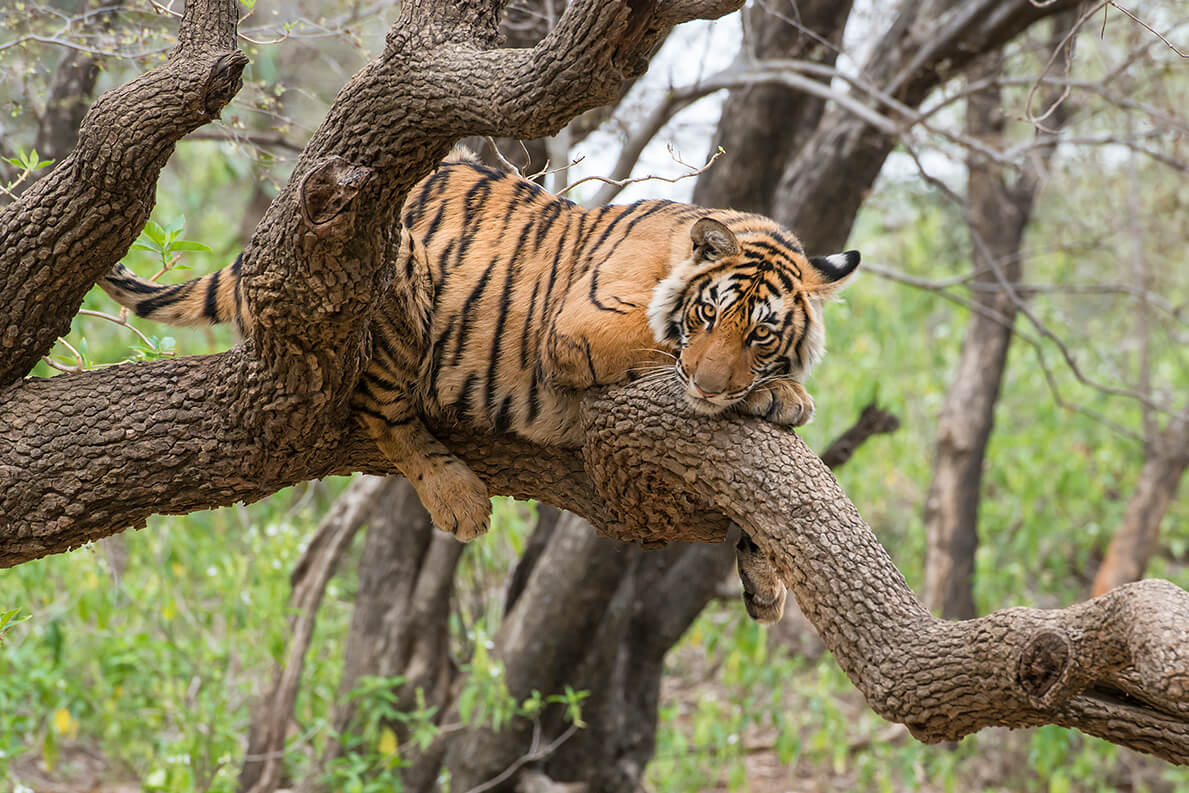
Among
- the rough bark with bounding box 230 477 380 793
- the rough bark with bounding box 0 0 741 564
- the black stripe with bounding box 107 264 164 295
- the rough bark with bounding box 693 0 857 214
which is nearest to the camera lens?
the rough bark with bounding box 0 0 741 564

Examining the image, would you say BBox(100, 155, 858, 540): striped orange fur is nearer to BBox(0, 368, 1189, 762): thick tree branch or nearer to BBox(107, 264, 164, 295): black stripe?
BBox(107, 264, 164, 295): black stripe

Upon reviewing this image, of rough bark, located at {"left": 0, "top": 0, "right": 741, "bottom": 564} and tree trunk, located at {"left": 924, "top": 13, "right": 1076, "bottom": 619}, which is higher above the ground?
tree trunk, located at {"left": 924, "top": 13, "right": 1076, "bottom": 619}

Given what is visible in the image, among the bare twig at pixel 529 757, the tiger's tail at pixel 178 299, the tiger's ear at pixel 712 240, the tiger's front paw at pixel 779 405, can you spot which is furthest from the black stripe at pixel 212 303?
the bare twig at pixel 529 757

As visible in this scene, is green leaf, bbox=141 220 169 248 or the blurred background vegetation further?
the blurred background vegetation

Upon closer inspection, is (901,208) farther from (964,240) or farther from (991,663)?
(991,663)

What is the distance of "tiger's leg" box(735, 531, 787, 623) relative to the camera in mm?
3535

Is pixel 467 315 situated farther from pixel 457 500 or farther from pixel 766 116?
pixel 766 116

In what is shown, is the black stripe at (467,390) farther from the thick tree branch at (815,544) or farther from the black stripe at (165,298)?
the black stripe at (165,298)

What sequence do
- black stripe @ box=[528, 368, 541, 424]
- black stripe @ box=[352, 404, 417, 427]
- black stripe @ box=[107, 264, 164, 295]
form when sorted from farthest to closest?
black stripe @ box=[107, 264, 164, 295], black stripe @ box=[528, 368, 541, 424], black stripe @ box=[352, 404, 417, 427]

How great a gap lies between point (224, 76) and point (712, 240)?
5.10ft

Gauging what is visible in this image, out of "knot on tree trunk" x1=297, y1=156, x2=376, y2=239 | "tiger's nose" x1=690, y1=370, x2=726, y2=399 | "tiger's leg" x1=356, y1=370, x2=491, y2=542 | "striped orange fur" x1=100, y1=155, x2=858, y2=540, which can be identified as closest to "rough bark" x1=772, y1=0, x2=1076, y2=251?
"striped orange fur" x1=100, y1=155, x2=858, y2=540

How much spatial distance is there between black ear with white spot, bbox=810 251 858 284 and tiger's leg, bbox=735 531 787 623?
3.16ft

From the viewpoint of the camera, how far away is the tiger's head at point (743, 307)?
11.4 feet

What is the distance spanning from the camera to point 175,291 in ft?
13.1
